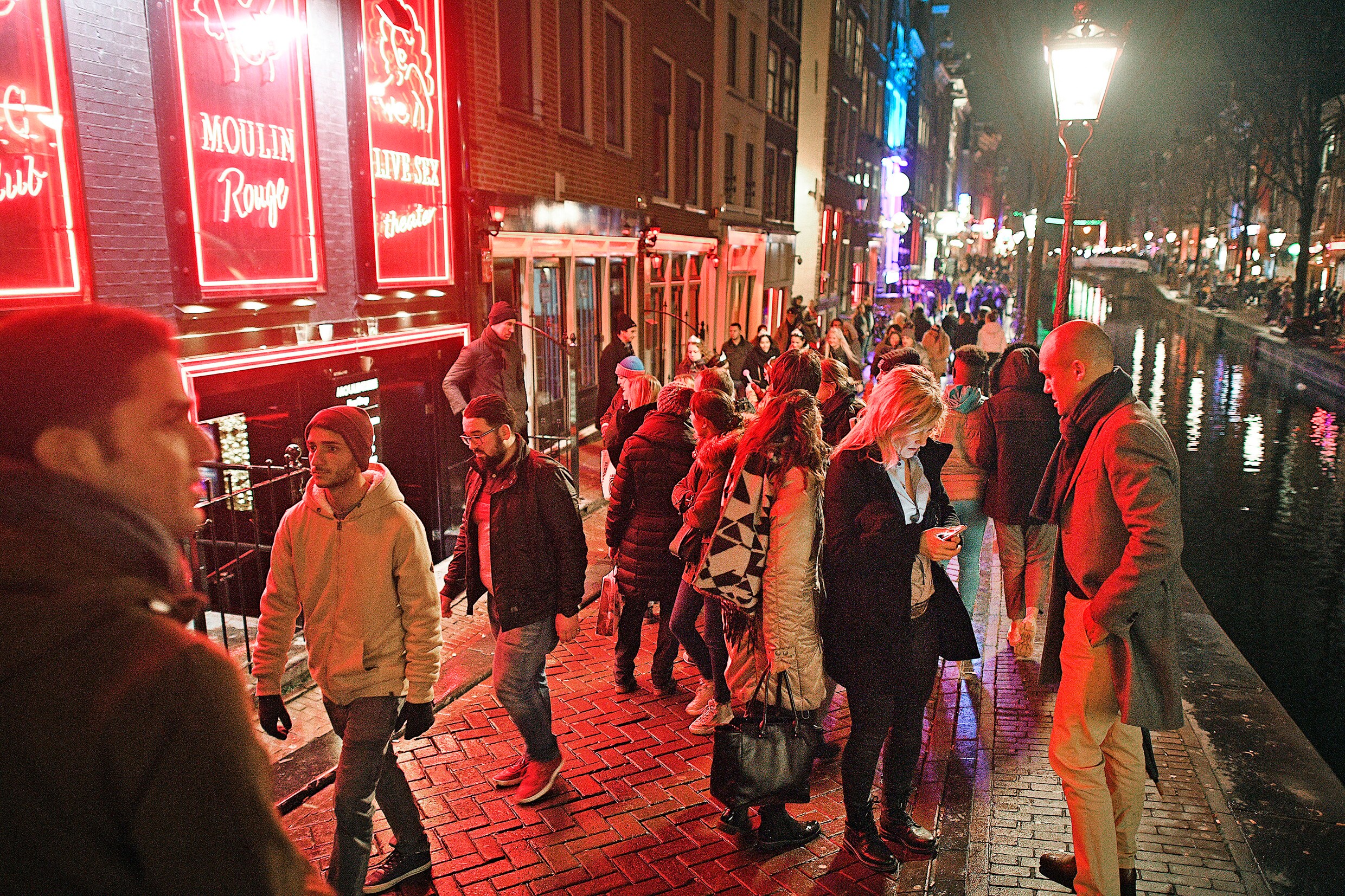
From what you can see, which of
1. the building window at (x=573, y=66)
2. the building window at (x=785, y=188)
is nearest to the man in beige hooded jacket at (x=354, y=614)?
the building window at (x=573, y=66)

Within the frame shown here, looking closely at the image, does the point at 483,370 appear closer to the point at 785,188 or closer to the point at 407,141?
the point at 407,141

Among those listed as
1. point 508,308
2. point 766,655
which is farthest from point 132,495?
A: point 508,308

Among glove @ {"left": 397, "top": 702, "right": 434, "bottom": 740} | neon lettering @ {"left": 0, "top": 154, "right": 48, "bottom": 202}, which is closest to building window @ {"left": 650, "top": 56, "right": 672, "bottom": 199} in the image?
neon lettering @ {"left": 0, "top": 154, "right": 48, "bottom": 202}

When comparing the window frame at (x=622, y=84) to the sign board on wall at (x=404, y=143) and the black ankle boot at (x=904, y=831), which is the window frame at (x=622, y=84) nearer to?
the sign board on wall at (x=404, y=143)

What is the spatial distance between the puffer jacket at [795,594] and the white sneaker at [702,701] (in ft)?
4.99

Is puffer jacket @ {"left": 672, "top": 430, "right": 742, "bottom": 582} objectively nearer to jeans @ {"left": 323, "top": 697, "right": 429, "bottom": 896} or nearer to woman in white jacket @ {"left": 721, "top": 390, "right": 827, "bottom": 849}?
woman in white jacket @ {"left": 721, "top": 390, "right": 827, "bottom": 849}

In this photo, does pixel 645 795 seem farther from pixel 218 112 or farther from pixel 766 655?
pixel 218 112

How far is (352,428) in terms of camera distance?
3182 millimetres

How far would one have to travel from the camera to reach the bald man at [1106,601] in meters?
3.16

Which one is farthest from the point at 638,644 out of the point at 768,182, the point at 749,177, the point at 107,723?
the point at 768,182

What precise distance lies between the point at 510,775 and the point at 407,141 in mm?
6396

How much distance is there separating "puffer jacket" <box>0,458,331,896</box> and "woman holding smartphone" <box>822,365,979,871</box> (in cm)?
264

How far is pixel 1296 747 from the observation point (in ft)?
15.3

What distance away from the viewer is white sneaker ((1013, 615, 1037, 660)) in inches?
230
